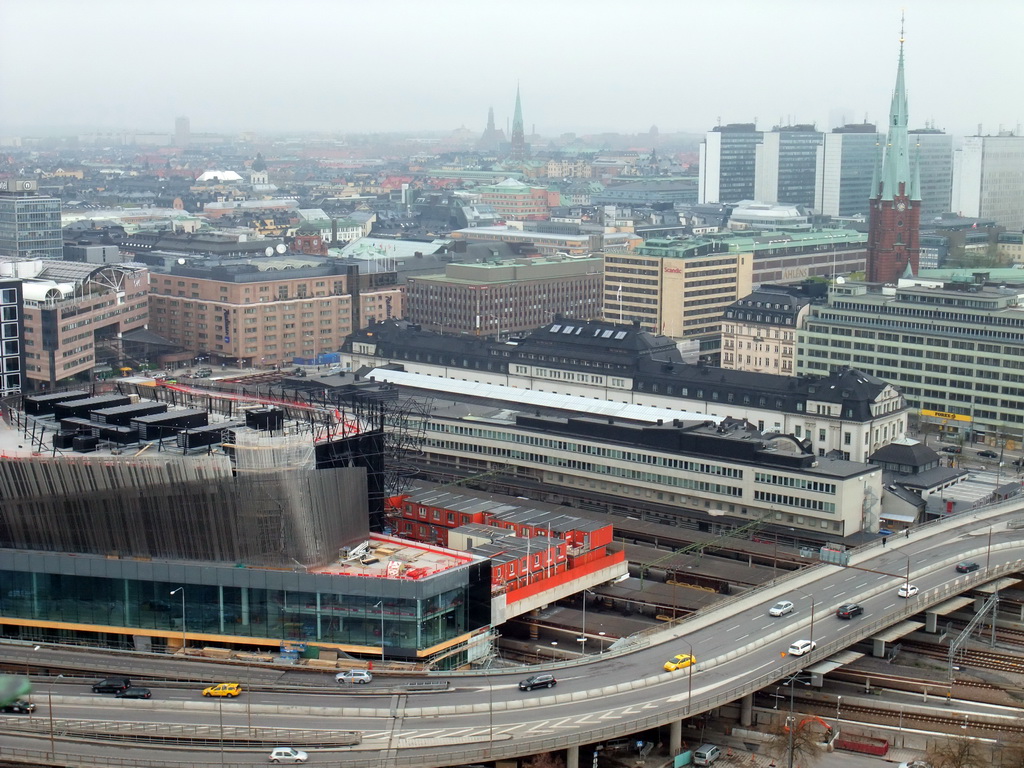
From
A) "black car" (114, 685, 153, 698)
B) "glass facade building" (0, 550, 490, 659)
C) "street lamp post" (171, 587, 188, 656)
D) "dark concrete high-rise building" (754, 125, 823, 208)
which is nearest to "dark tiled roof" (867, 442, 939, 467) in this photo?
"glass facade building" (0, 550, 490, 659)

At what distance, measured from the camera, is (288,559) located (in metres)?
44.4

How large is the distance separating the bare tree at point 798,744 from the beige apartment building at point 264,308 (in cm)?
6220

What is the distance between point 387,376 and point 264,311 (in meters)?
23.6

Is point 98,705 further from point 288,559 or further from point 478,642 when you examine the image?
point 478,642

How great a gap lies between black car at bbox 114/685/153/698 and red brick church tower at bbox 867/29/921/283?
75951 millimetres

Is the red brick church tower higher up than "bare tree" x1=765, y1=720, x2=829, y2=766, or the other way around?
the red brick church tower

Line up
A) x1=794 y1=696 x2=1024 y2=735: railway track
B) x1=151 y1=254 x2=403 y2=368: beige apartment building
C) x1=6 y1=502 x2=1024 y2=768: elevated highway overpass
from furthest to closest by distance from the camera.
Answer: x1=151 y1=254 x2=403 y2=368: beige apartment building → x1=794 y1=696 x2=1024 y2=735: railway track → x1=6 y1=502 x2=1024 y2=768: elevated highway overpass

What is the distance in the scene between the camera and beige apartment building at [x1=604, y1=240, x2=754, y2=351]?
10344cm

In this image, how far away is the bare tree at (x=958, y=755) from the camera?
37375 mm

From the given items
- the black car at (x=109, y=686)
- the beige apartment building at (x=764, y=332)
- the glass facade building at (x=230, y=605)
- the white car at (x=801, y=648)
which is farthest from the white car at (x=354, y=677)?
the beige apartment building at (x=764, y=332)

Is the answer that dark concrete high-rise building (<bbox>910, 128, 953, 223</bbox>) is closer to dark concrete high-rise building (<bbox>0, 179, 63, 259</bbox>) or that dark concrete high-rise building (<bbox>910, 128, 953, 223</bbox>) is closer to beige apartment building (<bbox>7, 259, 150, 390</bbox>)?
dark concrete high-rise building (<bbox>0, 179, 63, 259</bbox>)

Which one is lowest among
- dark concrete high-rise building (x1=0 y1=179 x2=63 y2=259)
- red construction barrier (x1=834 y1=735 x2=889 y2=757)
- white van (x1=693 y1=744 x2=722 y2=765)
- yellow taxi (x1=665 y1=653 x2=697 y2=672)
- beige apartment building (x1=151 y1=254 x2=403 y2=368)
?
red construction barrier (x1=834 y1=735 x2=889 y2=757)

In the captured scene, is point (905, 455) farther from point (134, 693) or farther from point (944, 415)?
point (134, 693)

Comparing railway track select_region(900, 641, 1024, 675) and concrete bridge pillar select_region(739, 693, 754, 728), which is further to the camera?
railway track select_region(900, 641, 1024, 675)
